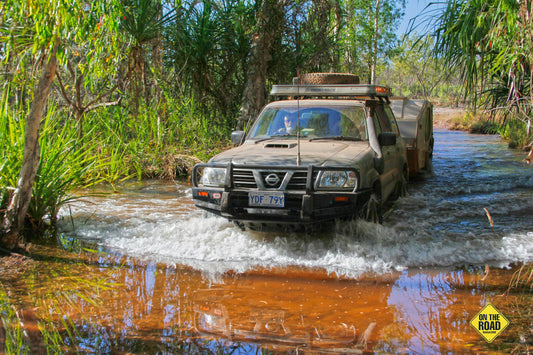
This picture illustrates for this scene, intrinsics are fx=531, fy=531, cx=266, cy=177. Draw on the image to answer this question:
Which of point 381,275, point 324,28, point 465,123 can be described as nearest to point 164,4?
point 324,28

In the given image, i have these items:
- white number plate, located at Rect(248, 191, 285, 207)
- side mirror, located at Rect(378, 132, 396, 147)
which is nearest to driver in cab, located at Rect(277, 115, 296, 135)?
side mirror, located at Rect(378, 132, 396, 147)

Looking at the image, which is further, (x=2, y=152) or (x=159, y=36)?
(x=159, y=36)

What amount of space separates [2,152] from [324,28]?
9626 mm

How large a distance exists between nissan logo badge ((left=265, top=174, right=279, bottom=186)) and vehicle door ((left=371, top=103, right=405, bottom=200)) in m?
1.51

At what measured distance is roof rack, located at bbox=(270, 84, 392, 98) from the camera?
6828 millimetres

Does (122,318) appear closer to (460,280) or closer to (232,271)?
(232,271)

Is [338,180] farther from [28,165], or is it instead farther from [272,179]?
[28,165]

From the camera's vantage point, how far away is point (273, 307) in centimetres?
419

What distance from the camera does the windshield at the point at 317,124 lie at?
6535mm

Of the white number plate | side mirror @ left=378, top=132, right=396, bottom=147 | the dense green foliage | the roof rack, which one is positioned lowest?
the white number plate

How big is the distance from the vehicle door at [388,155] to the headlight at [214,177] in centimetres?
191

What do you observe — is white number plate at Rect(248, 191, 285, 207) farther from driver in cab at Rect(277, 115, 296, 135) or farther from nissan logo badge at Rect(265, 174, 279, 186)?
driver in cab at Rect(277, 115, 296, 135)

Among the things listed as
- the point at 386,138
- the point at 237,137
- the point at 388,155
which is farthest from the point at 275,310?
the point at 388,155

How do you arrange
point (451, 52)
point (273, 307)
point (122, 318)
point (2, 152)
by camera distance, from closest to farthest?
1. point (122, 318)
2. point (273, 307)
3. point (2, 152)
4. point (451, 52)
